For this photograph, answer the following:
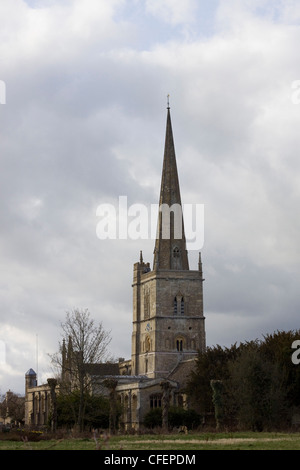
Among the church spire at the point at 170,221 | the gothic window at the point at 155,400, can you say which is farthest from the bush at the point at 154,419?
the church spire at the point at 170,221

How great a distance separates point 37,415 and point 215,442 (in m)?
98.6

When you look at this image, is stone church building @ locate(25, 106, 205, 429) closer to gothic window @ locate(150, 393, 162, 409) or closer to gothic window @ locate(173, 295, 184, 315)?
gothic window @ locate(173, 295, 184, 315)

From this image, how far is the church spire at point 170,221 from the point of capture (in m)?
116

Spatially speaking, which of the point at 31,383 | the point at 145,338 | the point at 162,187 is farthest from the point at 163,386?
the point at 31,383

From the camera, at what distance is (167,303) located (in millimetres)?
112750

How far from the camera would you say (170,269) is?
11519 centimetres

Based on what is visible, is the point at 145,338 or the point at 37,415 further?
the point at 37,415

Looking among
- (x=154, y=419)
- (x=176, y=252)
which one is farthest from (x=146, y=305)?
(x=154, y=419)

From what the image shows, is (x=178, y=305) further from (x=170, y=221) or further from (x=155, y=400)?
(x=155, y=400)

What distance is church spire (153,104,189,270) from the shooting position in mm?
116500

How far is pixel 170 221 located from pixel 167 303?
14.0 metres

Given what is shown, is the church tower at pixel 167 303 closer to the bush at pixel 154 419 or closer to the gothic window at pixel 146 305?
the gothic window at pixel 146 305
